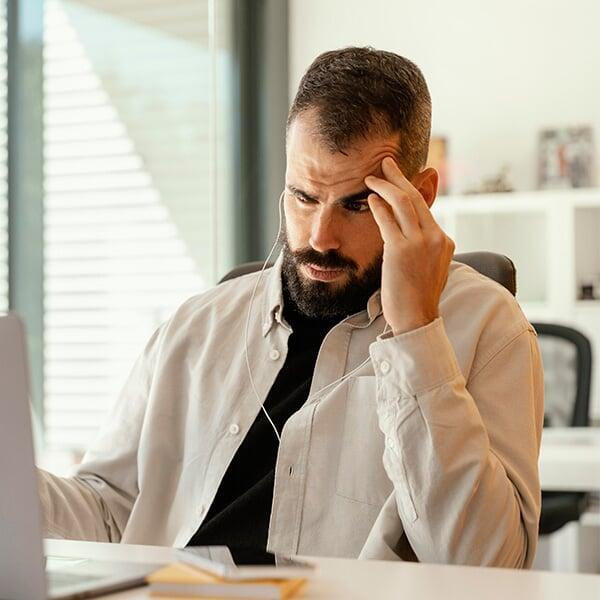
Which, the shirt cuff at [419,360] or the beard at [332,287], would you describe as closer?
the shirt cuff at [419,360]

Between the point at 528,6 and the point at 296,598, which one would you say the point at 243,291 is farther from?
the point at 528,6

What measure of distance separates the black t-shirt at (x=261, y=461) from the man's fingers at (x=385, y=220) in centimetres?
24

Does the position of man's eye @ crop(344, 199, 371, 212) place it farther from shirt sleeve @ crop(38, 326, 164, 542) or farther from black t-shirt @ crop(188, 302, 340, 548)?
shirt sleeve @ crop(38, 326, 164, 542)

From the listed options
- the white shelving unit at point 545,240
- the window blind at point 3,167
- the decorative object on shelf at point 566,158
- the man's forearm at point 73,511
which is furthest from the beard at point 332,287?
the decorative object on shelf at point 566,158

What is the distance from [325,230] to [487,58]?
12.3 ft

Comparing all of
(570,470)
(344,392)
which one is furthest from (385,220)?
(570,470)

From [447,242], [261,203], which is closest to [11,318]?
[447,242]

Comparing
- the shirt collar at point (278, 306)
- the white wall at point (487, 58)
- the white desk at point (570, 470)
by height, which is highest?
the white wall at point (487, 58)

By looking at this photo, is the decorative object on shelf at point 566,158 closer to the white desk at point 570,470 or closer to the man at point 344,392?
the white desk at point 570,470

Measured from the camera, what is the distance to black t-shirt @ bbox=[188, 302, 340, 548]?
154cm

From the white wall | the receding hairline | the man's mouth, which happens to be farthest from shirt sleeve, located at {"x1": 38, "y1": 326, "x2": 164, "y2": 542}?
the white wall

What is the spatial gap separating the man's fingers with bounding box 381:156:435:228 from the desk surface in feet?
1.60

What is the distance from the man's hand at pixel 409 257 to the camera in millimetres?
1362

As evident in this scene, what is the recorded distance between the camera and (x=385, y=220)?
1438mm
